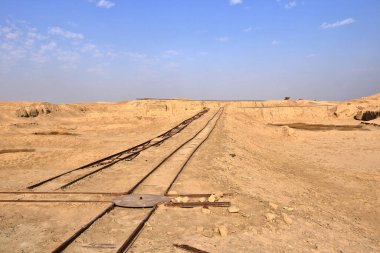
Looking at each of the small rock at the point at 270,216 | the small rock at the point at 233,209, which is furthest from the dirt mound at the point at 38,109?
the small rock at the point at 270,216

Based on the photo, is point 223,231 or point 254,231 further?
point 254,231

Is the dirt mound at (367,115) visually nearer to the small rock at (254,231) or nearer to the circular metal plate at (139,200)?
the circular metal plate at (139,200)

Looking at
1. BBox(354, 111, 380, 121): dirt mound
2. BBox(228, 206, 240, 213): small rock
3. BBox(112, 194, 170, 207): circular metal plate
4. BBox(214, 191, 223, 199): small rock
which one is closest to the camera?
BBox(228, 206, 240, 213): small rock

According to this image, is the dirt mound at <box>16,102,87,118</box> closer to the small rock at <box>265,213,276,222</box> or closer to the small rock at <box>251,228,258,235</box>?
the small rock at <box>265,213,276,222</box>

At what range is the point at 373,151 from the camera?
72.2ft

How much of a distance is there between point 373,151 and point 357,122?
22299 millimetres

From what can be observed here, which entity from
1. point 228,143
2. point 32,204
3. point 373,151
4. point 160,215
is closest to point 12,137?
point 228,143

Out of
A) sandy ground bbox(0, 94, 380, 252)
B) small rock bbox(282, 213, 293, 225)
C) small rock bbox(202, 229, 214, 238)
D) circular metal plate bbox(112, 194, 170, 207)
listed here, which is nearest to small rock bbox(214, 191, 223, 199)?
sandy ground bbox(0, 94, 380, 252)

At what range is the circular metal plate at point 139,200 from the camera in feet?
25.3

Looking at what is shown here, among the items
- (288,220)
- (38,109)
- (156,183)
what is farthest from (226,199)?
(38,109)

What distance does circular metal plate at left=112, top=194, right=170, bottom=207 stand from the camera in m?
7.70

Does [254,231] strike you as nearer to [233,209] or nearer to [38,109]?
[233,209]

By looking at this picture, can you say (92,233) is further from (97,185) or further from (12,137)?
→ (12,137)

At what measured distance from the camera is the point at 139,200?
26.3ft
